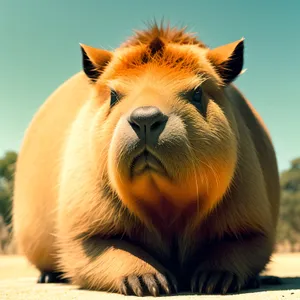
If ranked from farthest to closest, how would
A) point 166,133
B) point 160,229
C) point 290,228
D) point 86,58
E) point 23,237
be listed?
1. point 290,228
2. point 23,237
3. point 86,58
4. point 160,229
5. point 166,133

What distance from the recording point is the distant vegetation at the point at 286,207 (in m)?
30.4

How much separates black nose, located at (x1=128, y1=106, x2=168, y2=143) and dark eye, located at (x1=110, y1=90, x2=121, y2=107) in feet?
2.41

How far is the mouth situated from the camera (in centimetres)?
399

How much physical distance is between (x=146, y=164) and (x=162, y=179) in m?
0.19

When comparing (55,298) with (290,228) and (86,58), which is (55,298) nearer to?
(86,58)

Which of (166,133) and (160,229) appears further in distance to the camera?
(160,229)

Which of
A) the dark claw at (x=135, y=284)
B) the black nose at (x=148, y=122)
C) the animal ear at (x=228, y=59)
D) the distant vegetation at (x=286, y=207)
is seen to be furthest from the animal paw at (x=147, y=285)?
the distant vegetation at (x=286, y=207)

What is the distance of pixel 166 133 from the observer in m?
3.96

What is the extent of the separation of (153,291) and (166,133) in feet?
4.08

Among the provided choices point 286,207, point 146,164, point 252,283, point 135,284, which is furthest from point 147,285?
point 286,207

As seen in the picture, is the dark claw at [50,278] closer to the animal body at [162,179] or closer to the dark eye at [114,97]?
the animal body at [162,179]

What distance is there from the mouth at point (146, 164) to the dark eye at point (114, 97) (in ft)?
2.78

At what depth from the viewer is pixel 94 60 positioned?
17.3ft

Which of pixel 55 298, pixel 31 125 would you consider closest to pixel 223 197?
pixel 55 298
